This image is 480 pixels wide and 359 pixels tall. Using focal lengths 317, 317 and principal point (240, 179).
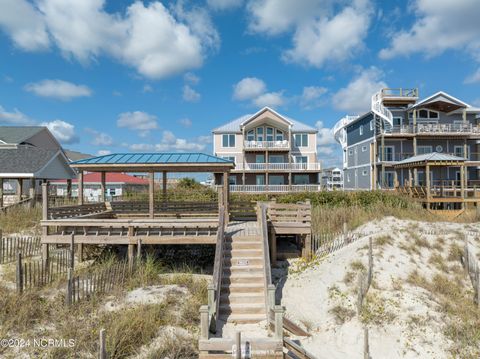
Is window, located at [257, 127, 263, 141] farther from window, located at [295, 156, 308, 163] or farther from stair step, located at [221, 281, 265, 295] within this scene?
stair step, located at [221, 281, 265, 295]

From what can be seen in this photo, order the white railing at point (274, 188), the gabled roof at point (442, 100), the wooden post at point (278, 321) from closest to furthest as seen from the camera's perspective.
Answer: the wooden post at point (278, 321)
the gabled roof at point (442, 100)
the white railing at point (274, 188)

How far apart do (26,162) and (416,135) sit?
117ft

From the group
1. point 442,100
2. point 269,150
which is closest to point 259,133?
point 269,150

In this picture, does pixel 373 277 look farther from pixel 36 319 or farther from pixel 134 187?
pixel 134 187

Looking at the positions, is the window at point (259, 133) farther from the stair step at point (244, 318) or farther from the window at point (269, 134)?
the stair step at point (244, 318)

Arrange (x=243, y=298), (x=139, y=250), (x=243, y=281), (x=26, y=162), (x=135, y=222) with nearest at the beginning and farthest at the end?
(x=243, y=298) → (x=243, y=281) → (x=139, y=250) → (x=135, y=222) → (x=26, y=162)

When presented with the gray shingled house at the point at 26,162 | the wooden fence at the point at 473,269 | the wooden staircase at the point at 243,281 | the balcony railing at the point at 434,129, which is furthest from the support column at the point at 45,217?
the balcony railing at the point at 434,129

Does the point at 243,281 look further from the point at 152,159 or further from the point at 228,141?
the point at 228,141

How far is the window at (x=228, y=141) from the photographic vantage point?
37234 mm

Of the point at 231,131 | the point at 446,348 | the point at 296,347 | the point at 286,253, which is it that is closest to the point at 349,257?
the point at 286,253

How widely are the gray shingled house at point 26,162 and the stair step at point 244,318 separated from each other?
1600cm

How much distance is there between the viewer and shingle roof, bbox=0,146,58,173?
953 inches

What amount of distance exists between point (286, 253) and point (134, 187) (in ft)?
119

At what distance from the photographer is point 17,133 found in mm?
33844
